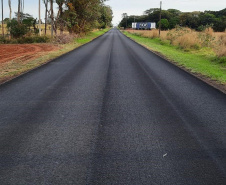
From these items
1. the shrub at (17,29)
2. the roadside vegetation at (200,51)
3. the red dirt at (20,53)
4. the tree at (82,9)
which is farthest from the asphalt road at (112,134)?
the tree at (82,9)

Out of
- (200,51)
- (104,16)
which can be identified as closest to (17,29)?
(200,51)

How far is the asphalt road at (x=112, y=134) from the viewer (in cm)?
345

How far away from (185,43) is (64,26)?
20.3m

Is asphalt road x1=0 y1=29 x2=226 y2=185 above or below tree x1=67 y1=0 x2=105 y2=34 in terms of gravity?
below

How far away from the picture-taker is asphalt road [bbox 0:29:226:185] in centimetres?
345

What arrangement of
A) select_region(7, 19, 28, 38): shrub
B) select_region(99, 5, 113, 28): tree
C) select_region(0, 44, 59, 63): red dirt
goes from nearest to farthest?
select_region(0, 44, 59, 63): red dirt → select_region(7, 19, 28, 38): shrub → select_region(99, 5, 113, 28): tree

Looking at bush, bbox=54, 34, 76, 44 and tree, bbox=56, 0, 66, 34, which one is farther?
tree, bbox=56, 0, 66, 34

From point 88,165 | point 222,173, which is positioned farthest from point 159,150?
point 88,165

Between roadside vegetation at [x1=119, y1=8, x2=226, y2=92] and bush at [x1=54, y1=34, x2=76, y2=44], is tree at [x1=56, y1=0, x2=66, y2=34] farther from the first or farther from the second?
roadside vegetation at [x1=119, y1=8, x2=226, y2=92]

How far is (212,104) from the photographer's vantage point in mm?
6773

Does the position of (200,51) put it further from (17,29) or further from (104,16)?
(104,16)

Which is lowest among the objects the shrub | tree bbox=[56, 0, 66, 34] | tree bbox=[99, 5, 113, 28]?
the shrub

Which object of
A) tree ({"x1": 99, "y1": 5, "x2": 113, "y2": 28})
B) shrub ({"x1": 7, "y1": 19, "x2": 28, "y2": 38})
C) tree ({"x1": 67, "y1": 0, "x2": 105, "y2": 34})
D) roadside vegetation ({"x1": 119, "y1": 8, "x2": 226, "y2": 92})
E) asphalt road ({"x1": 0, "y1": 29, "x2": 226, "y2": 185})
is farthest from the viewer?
tree ({"x1": 99, "y1": 5, "x2": 113, "y2": 28})

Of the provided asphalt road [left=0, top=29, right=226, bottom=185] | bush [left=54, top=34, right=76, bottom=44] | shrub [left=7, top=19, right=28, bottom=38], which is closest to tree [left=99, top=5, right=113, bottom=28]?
shrub [left=7, top=19, right=28, bottom=38]
